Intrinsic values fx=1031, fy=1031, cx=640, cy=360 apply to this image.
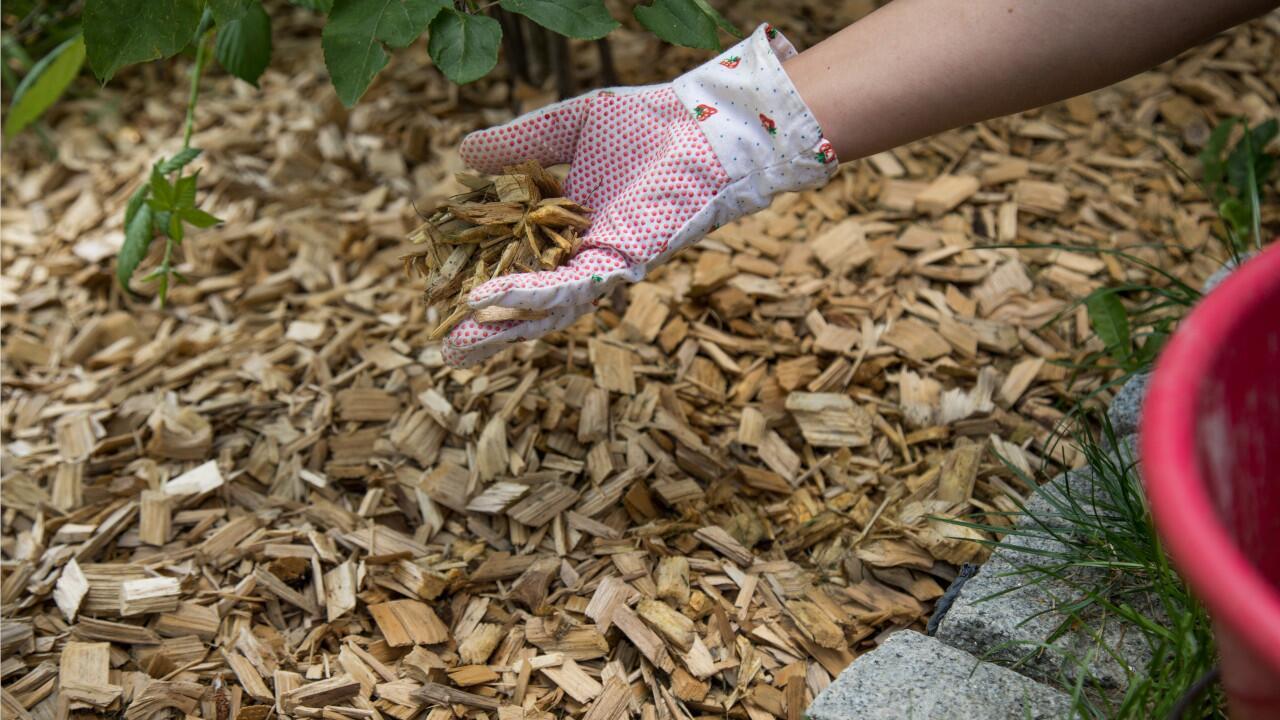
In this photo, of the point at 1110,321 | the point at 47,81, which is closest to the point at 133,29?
the point at 47,81

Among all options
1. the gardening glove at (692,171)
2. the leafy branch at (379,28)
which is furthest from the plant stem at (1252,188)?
the leafy branch at (379,28)

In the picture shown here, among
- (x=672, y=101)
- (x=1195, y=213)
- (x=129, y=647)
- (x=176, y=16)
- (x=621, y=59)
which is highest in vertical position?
(x=176, y=16)

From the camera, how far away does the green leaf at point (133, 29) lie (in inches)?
39.8

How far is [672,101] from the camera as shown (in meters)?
1.21

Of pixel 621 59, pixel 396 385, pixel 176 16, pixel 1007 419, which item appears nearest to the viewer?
pixel 176 16

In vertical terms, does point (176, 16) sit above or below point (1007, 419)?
above

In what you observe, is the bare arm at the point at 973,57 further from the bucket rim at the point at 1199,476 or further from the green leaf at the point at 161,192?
the green leaf at the point at 161,192

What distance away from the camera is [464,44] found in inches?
40.6

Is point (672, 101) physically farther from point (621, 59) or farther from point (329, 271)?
point (621, 59)

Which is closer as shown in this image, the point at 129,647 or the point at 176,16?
the point at 176,16

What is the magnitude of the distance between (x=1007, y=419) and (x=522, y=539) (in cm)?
69

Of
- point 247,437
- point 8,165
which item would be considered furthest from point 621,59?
point 8,165

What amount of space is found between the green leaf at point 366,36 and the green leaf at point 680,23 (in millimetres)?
235

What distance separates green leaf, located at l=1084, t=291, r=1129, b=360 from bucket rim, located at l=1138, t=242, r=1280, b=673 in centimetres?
78
